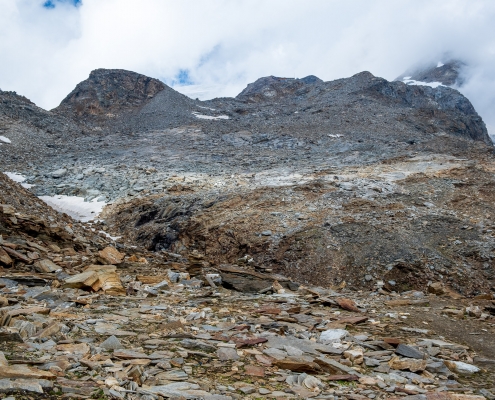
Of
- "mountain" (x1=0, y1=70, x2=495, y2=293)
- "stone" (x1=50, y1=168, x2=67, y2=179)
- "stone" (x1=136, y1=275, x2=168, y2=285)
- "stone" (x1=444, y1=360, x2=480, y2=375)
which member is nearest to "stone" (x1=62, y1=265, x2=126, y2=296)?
"stone" (x1=136, y1=275, x2=168, y2=285)

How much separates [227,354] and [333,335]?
5.83ft

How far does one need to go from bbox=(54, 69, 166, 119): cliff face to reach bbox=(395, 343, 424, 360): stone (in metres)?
55.5

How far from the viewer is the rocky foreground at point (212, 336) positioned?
354 cm

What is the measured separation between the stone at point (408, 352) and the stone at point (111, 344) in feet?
10.9

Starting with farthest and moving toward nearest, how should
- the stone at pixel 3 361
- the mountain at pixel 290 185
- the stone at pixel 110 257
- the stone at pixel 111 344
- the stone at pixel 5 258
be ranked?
the mountain at pixel 290 185, the stone at pixel 110 257, the stone at pixel 5 258, the stone at pixel 111 344, the stone at pixel 3 361

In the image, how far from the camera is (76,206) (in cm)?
2077

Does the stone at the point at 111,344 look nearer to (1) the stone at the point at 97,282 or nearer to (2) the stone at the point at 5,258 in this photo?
(1) the stone at the point at 97,282

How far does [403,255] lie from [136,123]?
140 ft

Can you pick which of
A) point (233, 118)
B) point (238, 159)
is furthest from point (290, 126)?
point (238, 159)

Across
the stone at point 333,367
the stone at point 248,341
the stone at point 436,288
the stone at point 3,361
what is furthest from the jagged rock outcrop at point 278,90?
the stone at point 3,361

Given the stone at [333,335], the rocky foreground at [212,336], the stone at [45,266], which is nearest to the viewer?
the rocky foreground at [212,336]

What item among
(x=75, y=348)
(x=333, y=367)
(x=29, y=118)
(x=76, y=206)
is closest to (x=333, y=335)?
(x=333, y=367)

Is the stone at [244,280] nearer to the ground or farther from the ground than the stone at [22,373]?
farther from the ground

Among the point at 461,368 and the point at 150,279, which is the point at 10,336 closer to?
the point at 150,279
